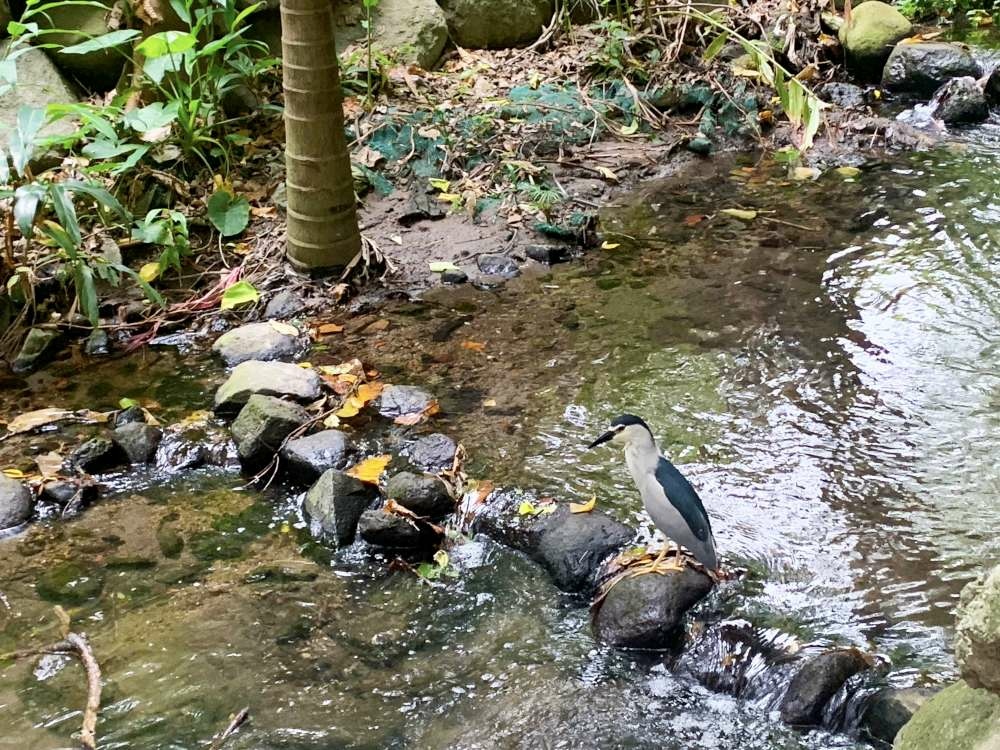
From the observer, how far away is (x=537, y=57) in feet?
29.4

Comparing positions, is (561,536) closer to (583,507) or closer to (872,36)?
(583,507)

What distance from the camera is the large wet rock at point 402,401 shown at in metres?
4.78

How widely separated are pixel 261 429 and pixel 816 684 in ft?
8.63

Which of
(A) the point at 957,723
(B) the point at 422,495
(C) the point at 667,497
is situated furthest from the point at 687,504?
(A) the point at 957,723

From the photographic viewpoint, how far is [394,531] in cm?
395

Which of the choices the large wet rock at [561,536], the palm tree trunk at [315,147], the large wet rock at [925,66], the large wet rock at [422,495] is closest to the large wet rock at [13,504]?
the large wet rock at [422,495]

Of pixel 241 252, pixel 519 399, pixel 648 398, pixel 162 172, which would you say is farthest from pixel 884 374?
pixel 162 172

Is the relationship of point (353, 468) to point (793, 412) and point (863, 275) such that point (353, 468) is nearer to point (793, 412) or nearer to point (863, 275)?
point (793, 412)

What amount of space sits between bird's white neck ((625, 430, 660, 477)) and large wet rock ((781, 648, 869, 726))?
0.89 meters

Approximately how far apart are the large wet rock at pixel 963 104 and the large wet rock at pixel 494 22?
3764 millimetres

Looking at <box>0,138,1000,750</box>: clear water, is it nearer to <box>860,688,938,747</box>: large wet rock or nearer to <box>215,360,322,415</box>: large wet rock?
<box>860,688,938,747</box>: large wet rock

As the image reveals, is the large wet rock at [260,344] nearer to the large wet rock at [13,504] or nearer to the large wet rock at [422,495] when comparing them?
the large wet rock at [13,504]

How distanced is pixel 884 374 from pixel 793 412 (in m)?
0.60

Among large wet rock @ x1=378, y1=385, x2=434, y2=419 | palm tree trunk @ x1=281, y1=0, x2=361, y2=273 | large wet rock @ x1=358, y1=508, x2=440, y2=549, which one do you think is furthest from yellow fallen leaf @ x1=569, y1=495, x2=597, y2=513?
palm tree trunk @ x1=281, y1=0, x2=361, y2=273
